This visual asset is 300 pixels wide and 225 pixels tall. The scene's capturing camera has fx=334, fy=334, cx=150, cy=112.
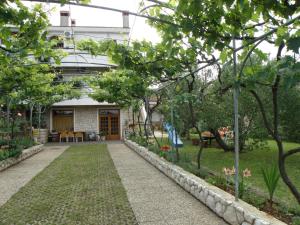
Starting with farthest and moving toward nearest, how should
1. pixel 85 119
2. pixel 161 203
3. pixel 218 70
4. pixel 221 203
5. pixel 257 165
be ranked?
pixel 85 119, pixel 257 165, pixel 218 70, pixel 161 203, pixel 221 203

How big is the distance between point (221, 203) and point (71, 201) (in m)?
2.95

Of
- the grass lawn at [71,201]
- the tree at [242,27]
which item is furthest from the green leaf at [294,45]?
the grass lawn at [71,201]

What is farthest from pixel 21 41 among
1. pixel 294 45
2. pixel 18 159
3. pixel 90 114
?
pixel 90 114

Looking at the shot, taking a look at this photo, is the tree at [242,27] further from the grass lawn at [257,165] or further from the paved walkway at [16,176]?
the paved walkway at [16,176]

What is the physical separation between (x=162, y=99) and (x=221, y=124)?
2.92m

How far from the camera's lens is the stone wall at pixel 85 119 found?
2639 centimetres

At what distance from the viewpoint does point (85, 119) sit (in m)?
26.5

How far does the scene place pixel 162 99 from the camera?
46.4ft

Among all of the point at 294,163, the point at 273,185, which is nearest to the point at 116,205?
the point at 273,185

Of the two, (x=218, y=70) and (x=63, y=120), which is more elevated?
(x=218, y=70)

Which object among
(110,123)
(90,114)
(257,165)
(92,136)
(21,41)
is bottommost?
(257,165)

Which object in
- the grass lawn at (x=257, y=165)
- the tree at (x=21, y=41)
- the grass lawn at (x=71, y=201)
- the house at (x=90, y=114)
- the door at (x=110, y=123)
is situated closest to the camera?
the tree at (x=21, y=41)

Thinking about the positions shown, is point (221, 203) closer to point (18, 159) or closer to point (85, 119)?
point (18, 159)

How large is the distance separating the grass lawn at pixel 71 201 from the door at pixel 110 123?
16.8m
